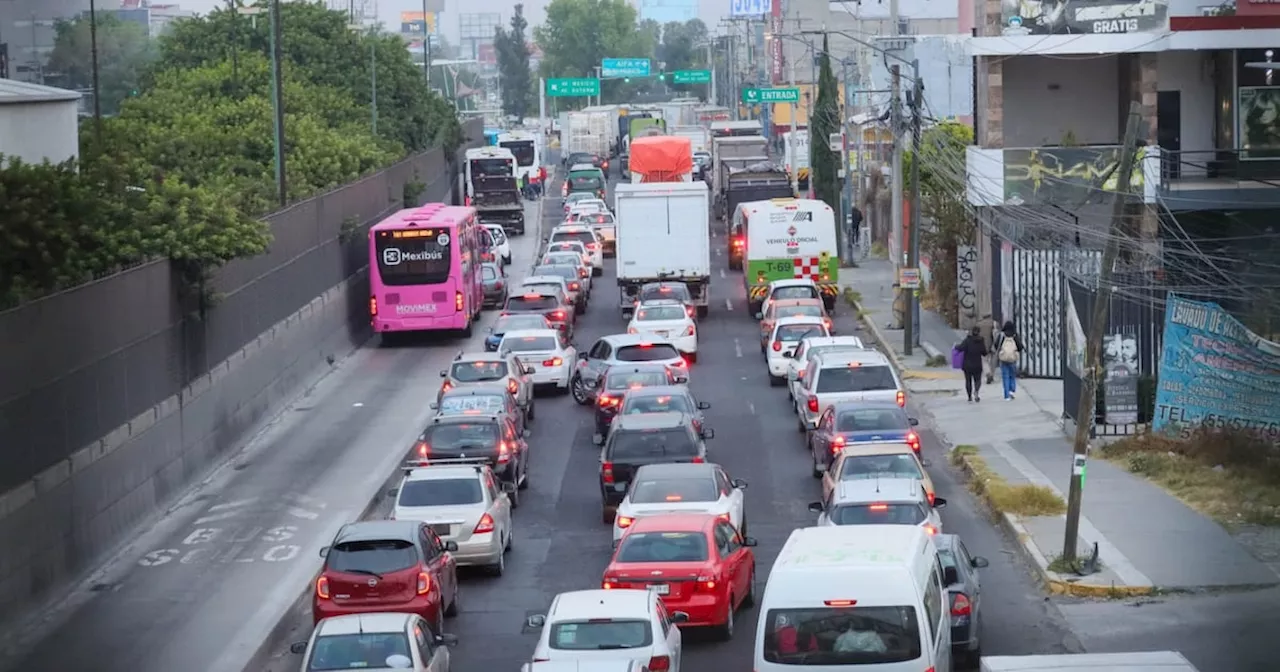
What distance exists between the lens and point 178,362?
103 feet

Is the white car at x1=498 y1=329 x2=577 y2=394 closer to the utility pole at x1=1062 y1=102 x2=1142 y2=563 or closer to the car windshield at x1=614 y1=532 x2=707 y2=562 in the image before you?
the utility pole at x1=1062 y1=102 x2=1142 y2=563

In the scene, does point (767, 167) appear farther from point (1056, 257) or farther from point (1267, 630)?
point (1267, 630)

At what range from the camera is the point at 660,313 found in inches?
1747

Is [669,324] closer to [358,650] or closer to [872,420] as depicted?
[872,420]

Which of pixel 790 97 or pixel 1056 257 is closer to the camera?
pixel 1056 257

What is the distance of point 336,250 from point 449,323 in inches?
155

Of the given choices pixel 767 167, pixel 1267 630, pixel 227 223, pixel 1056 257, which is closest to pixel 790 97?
pixel 767 167

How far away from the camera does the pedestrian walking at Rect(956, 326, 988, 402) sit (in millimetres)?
37312

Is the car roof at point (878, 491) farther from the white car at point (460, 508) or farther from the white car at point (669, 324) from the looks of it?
the white car at point (669, 324)

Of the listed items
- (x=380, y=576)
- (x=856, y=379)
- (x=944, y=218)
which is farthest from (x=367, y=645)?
(x=944, y=218)

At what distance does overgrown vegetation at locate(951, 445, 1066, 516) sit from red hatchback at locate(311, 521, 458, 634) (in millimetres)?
9579

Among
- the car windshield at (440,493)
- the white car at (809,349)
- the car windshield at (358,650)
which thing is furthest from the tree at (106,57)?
the car windshield at (358,650)

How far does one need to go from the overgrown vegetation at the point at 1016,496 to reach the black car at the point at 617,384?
7160 millimetres

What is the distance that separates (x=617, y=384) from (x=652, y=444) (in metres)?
7.31
